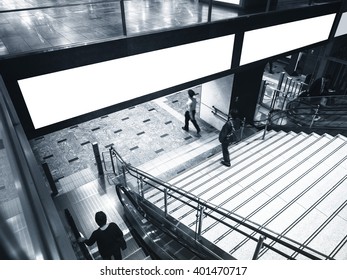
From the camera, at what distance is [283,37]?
20.0 feet

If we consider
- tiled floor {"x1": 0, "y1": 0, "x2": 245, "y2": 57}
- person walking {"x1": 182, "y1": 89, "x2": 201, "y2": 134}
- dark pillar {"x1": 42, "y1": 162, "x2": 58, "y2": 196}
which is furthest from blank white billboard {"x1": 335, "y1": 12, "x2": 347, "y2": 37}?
dark pillar {"x1": 42, "y1": 162, "x2": 58, "y2": 196}

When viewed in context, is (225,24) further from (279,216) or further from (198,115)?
(198,115)

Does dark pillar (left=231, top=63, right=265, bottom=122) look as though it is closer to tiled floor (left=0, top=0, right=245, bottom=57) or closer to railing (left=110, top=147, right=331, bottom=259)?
tiled floor (left=0, top=0, right=245, bottom=57)

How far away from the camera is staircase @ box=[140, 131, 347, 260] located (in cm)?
335

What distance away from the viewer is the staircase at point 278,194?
3.35 m

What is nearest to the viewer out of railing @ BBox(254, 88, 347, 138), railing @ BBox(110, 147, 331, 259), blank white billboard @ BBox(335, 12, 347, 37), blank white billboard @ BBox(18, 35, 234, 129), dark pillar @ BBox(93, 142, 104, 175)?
railing @ BBox(110, 147, 331, 259)

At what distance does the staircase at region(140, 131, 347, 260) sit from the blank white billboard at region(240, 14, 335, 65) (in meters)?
2.40

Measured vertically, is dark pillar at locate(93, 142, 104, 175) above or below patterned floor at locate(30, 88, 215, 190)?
above

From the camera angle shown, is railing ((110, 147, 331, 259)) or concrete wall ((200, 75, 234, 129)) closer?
railing ((110, 147, 331, 259))

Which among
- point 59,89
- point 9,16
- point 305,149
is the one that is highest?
point 9,16

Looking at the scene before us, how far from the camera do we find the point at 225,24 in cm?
489

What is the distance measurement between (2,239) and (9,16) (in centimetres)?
688
